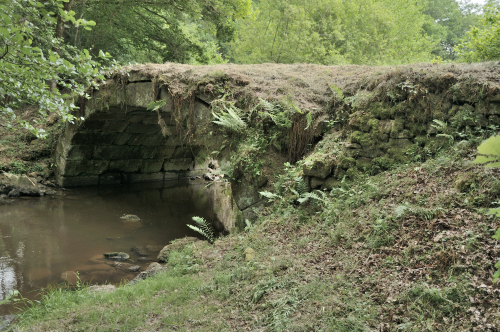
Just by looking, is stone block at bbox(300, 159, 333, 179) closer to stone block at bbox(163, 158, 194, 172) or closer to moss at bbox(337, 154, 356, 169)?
moss at bbox(337, 154, 356, 169)

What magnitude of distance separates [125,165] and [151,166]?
4.63ft

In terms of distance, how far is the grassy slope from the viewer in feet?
A: 10.0

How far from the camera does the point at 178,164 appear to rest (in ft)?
59.1

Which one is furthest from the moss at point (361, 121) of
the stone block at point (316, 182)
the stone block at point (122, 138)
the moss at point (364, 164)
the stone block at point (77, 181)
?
the stone block at point (77, 181)

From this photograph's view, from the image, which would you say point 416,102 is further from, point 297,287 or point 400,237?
point 297,287

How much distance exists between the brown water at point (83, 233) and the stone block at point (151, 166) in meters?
2.07

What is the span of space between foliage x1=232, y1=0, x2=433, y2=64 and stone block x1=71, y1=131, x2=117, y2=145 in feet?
27.0

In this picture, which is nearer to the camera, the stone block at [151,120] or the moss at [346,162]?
the moss at [346,162]

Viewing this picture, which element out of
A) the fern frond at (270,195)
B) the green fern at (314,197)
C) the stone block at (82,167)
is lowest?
the stone block at (82,167)

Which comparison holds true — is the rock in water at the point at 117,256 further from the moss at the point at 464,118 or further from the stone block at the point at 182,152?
the stone block at the point at 182,152

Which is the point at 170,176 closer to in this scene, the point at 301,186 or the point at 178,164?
the point at 178,164

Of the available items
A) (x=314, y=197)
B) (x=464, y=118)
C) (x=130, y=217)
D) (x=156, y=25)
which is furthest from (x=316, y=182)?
(x=156, y=25)

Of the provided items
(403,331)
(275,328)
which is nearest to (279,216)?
(275,328)

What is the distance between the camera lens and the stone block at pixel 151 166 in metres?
16.4
